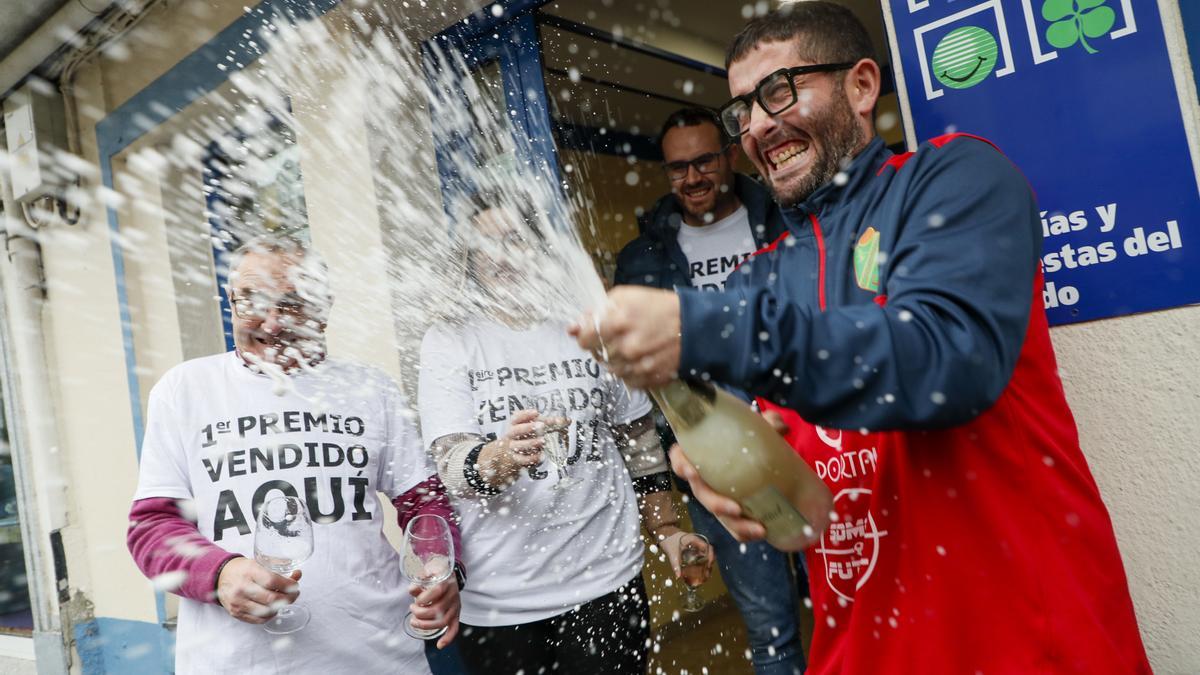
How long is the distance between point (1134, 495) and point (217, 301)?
17.1ft

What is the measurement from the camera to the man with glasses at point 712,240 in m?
2.95

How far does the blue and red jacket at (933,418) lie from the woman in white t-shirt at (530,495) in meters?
1.02

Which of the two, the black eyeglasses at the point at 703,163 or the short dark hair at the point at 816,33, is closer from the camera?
the short dark hair at the point at 816,33

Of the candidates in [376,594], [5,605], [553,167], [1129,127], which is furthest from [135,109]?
[1129,127]

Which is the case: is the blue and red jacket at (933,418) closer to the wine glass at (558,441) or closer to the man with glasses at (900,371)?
the man with glasses at (900,371)

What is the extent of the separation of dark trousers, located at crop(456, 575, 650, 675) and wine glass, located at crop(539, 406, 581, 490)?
0.40 m

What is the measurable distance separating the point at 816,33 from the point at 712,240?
1.59 meters

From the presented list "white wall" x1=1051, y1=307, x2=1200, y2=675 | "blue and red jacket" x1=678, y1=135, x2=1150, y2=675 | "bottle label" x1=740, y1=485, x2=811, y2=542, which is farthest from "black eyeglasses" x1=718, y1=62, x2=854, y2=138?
"white wall" x1=1051, y1=307, x2=1200, y2=675

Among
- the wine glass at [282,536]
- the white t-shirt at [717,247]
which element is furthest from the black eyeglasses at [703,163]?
the wine glass at [282,536]

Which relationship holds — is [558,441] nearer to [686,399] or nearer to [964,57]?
[686,399]

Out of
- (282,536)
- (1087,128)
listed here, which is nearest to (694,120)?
(1087,128)

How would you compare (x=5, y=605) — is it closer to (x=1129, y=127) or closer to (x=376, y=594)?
(x=376, y=594)

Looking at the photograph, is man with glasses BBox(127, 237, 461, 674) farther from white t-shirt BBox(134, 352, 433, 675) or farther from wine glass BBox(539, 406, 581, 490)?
wine glass BBox(539, 406, 581, 490)

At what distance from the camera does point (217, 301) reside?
17.2ft
